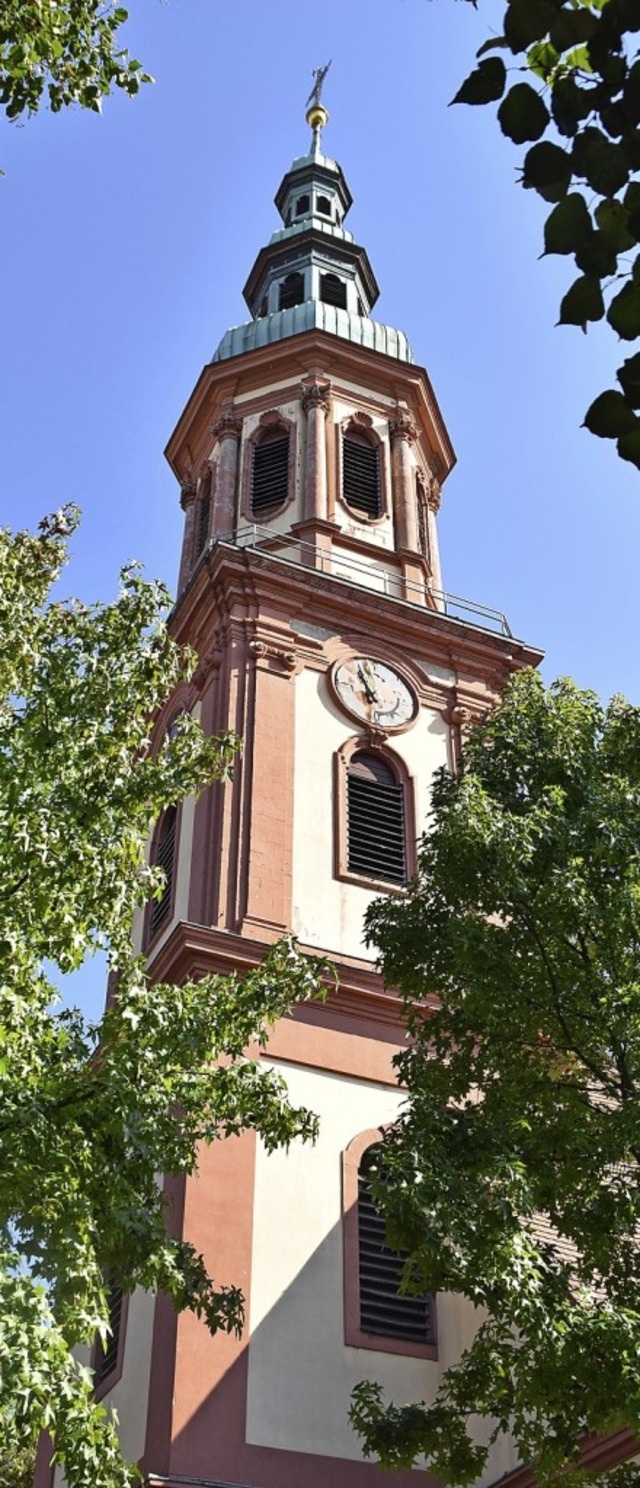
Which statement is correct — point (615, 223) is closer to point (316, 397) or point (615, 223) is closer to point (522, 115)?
point (522, 115)

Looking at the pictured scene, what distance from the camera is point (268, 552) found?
24.7 m

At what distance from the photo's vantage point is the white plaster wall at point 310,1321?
51.1 feet

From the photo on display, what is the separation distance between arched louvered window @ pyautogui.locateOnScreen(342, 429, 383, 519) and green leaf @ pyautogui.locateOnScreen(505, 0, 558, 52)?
22.7m

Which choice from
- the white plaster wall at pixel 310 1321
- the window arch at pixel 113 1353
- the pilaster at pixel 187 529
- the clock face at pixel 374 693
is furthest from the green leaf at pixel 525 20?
the pilaster at pixel 187 529

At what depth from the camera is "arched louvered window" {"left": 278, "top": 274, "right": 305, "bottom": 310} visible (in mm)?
32875

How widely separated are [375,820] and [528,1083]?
9665 mm

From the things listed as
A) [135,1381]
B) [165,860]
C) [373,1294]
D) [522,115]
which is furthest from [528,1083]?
[165,860]

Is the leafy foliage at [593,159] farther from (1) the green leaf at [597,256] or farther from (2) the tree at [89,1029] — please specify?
(2) the tree at [89,1029]

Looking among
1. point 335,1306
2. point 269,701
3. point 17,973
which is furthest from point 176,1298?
point 269,701

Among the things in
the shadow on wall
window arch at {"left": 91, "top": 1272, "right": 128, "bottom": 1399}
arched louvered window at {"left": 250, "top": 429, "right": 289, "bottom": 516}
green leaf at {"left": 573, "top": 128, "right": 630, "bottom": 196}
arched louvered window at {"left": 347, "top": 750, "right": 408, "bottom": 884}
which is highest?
arched louvered window at {"left": 250, "top": 429, "right": 289, "bottom": 516}

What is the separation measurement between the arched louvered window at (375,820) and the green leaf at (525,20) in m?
17.4

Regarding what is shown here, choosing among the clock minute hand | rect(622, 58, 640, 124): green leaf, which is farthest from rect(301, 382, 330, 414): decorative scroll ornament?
rect(622, 58, 640, 124): green leaf

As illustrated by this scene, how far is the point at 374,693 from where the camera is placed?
77.0ft

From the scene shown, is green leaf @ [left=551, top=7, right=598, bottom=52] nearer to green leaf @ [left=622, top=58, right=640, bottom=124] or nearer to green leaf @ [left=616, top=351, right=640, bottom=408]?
green leaf @ [left=622, top=58, right=640, bottom=124]
